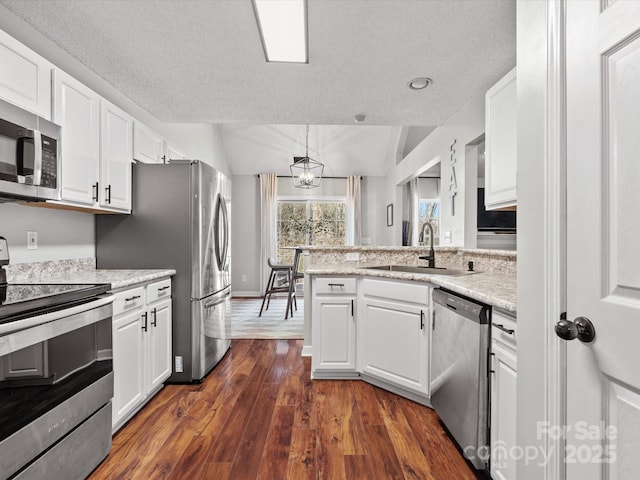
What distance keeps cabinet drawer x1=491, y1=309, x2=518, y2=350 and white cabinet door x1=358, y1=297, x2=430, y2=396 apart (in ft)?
2.36

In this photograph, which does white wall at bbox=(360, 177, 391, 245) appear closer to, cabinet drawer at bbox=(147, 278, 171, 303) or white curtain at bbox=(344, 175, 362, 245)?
white curtain at bbox=(344, 175, 362, 245)

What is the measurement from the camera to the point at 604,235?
30.0 inches

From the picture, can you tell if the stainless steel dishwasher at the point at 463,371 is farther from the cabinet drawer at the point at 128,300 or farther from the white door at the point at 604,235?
the cabinet drawer at the point at 128,300

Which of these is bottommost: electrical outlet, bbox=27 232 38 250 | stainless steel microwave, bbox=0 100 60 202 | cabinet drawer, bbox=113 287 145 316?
cabinet drawer, bbox=113 287 145 316

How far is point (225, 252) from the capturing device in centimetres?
301

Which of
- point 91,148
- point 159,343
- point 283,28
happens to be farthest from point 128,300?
point 283,28

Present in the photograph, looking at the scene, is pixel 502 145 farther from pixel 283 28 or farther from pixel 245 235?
pixel 245 235

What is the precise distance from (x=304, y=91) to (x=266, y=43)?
660mm

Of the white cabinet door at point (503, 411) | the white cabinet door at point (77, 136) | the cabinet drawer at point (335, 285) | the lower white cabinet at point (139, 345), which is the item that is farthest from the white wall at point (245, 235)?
the white cabinet door at point (503, 411)

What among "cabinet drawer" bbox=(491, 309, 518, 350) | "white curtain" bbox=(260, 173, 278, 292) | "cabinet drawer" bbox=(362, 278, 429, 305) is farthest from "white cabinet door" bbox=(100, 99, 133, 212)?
"white curtain" bbox=(260, 173, 278, 292)

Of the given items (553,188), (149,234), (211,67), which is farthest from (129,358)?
(553,188)

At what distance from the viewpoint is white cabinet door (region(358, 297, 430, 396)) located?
2111mm

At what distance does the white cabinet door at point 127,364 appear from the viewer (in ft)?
5.84

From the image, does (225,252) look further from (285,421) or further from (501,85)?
(501,85)
